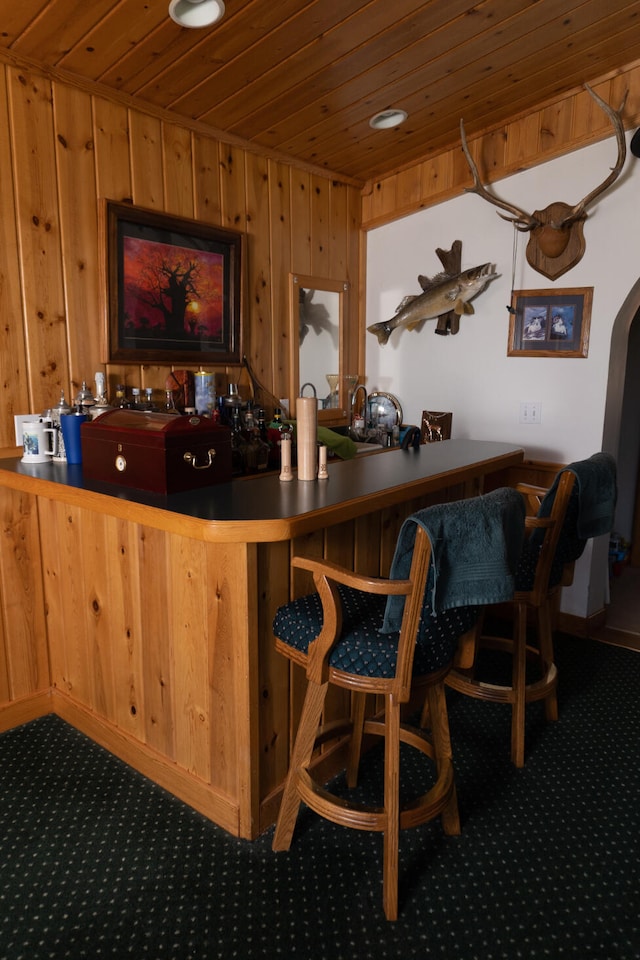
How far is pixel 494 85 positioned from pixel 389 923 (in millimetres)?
3060

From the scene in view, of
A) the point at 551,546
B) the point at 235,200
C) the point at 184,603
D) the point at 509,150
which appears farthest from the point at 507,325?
the point at 184,603

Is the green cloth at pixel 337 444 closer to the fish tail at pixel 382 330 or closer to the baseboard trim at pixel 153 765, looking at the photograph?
the fish tail at pixel 382 330

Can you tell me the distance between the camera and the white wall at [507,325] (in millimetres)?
2938

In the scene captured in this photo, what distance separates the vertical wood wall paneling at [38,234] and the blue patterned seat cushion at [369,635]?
1.33 metres

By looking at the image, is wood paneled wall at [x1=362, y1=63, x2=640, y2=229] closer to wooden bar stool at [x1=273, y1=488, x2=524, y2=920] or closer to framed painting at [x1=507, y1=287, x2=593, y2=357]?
framed painting at [x1=507, y1=287, x2=593, y2=357]

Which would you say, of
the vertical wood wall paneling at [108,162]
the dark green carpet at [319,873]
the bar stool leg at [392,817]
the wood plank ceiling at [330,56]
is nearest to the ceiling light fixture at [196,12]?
the wood plank ceiling at [330,56]

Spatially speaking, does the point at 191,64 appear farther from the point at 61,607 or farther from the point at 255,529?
the point at 61,607

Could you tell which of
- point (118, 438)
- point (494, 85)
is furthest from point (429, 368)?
point (118, 438)

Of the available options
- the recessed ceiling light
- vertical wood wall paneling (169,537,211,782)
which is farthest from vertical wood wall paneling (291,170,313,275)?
vertical wood wall paneling (169,537,211,782)

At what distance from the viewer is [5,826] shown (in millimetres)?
1866

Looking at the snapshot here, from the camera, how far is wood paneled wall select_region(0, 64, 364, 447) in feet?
7.24

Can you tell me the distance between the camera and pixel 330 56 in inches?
91.4

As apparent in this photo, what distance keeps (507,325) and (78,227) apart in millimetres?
2073

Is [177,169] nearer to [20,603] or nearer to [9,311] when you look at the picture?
[9,311]
